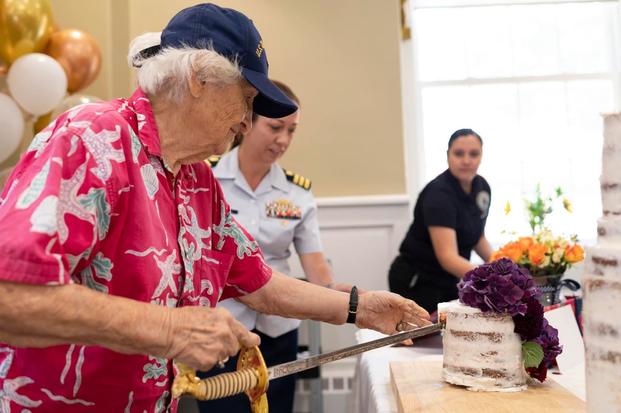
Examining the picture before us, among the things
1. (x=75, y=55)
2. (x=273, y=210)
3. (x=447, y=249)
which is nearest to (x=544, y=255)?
(x=447, y=249)

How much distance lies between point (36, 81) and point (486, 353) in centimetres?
235

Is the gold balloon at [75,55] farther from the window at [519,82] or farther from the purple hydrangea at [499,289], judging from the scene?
the purple hydrangea at [499,289]

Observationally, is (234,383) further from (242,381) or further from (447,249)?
(447,249)

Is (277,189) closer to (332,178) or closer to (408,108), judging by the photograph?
(332,178)

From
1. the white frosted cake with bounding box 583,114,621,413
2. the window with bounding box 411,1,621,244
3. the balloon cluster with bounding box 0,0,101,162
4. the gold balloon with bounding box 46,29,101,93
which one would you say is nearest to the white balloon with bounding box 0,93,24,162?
the balloon cluster with bounding box 0,0,101,162

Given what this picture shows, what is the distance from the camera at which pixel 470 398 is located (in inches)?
51.1

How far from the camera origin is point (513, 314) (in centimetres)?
136

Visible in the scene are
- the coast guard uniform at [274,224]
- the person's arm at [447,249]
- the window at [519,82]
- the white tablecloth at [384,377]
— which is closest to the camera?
the white tablecloth at [384,377]

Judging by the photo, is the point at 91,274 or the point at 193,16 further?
the point at 193,16

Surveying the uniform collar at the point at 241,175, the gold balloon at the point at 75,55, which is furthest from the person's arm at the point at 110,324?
the gold balloon at the point at 75,55

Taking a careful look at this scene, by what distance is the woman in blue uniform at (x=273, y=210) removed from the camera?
2455mm

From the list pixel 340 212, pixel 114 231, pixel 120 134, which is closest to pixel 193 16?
pixel 120 134

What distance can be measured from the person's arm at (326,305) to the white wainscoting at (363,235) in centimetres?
195

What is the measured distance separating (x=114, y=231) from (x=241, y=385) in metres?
0.32
